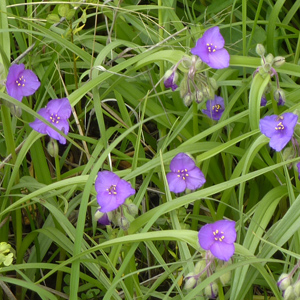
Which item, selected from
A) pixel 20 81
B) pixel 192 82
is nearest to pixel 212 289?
pixel 192 82

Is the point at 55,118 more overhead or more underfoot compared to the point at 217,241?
more overhead

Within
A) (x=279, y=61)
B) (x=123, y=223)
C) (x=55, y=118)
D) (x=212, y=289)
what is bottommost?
(x=212, y=289)

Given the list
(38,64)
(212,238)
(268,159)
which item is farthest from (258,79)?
(38,64)

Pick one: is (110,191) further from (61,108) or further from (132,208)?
(61,108)

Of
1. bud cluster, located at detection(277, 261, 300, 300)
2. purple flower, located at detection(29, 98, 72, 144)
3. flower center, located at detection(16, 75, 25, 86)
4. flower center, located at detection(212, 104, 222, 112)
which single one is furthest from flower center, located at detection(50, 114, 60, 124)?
bud cluster, located at detection(277, 261, 300, 300)

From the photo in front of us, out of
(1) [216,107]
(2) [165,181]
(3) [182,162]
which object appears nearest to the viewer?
(2) [165,181]

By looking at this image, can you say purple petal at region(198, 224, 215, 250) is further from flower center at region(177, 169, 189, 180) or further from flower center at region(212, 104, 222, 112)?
flower center at region(212, 104, 222, 112)
